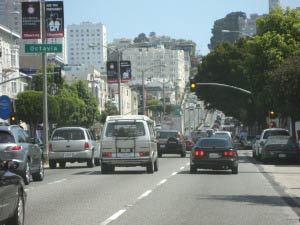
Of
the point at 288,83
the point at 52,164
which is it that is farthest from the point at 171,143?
the point at 52,164

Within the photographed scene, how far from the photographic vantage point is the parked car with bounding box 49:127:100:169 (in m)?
34.3

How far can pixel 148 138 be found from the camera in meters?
29.3

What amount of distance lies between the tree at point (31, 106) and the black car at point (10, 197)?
72851 millimetres

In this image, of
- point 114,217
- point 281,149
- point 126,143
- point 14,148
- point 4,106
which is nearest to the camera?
point 114,217

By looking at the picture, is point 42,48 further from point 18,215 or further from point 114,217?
point 18,215

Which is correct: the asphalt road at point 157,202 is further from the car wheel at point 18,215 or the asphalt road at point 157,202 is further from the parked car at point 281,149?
the parked car at point 281,149

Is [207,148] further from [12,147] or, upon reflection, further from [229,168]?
[12,147]

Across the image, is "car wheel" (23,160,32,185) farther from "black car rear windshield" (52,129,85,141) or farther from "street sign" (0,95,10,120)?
"street sign" (0,95,10,120)

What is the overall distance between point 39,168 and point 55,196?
5830mm

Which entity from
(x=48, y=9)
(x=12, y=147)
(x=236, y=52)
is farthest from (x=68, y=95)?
(x=12, y=147)

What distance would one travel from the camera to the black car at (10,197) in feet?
34.5

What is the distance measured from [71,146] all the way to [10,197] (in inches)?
926

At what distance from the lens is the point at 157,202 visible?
17453 millimetres

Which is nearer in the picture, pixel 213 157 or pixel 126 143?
pixel 126 143
